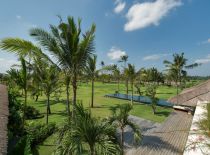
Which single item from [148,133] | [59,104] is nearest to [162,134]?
[148,133]

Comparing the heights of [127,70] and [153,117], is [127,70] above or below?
above

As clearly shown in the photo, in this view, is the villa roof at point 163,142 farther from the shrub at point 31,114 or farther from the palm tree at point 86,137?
the shrub at point 31,114

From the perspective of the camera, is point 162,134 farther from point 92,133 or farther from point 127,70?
point 127,70

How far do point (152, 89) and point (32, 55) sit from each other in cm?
1527

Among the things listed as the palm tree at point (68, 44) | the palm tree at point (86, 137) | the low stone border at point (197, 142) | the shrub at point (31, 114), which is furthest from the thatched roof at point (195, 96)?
the shrub at point (31, 114)

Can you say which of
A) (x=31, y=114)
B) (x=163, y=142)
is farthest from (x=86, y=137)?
(x=31, y=114)

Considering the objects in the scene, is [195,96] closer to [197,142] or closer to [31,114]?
[197,142]

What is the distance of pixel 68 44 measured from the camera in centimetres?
905

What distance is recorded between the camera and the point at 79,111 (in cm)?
534

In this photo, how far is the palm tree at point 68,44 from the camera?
8.80 m

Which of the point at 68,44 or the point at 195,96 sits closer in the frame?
the point at 68,44

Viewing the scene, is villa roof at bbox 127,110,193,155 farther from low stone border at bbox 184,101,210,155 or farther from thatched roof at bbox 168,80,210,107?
thatched roof at bbox 168,80,210,107

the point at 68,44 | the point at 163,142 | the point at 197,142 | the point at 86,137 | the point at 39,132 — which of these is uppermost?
the point at 68,44

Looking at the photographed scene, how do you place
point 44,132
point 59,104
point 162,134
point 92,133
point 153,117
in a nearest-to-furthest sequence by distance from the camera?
point 92,133 < point 44,132 < point 162,134 < point 153,117 < point 59,104
